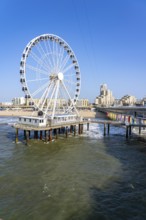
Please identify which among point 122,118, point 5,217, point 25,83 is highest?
point 25,83

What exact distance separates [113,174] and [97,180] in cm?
266

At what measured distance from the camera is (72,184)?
2083 centimetres

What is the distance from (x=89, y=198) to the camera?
58.9ft

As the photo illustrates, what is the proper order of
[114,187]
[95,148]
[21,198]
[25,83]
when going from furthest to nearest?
[25,83] → [95,148] → [114,187] → [21,198]

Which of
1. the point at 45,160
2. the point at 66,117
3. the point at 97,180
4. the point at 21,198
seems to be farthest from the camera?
the point at 66,117

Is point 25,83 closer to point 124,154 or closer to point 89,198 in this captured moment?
point 124,154

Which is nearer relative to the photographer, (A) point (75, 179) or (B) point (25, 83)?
(A) point (75, 179)

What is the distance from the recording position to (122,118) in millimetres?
60000

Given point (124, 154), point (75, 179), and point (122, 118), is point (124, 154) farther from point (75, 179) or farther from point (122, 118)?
point (122, 118)

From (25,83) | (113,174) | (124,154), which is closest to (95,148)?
(124,154)

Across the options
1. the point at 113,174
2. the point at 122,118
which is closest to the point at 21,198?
the point at 113,174

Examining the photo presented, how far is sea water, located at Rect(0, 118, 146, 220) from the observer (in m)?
15.9

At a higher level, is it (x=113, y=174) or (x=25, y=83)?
(x=25, y=83)

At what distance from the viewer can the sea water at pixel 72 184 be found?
1591 cm
